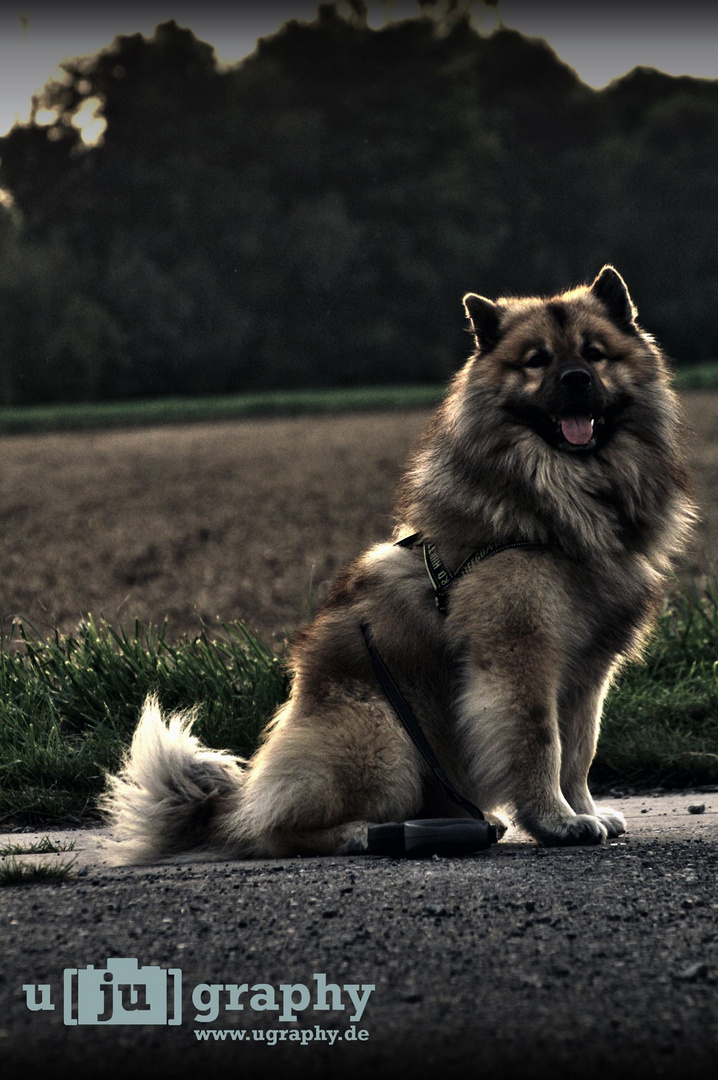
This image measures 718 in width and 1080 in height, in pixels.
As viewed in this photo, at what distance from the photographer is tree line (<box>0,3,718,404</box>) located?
1001 inches

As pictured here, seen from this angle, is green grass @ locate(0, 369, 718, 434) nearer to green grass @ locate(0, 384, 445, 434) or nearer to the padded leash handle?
green grass @ locate(0, 384, 445, 434)

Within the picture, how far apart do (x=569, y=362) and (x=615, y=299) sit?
41 cm

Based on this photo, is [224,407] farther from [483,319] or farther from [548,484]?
[548,484]

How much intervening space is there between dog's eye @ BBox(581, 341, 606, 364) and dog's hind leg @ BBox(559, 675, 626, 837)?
1102 mm

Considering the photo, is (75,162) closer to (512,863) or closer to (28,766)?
(28,766)

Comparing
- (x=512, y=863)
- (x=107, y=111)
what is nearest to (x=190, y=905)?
(x=512, y=863)

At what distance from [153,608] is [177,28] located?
951 inches

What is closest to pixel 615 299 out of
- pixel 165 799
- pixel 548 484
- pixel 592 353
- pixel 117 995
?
pixel 592 353

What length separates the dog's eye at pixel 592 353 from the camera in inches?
150

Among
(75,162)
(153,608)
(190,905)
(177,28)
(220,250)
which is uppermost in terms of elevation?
(177,28)

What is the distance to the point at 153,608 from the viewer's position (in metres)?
8.88

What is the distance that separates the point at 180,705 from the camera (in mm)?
5082

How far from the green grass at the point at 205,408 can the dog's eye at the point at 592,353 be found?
22966 mm

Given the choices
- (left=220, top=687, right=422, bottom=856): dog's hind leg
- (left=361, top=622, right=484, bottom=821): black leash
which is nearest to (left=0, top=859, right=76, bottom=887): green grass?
(left=220, top=687, right=422, bottom=856): dog's hind leg
